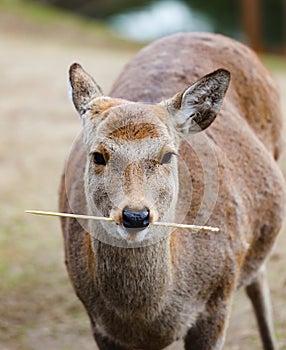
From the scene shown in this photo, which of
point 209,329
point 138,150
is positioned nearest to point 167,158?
point 138,150

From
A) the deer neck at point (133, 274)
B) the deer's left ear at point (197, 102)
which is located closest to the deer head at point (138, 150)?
the deer's left ear at point (197, 102)

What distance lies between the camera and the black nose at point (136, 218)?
352 cm

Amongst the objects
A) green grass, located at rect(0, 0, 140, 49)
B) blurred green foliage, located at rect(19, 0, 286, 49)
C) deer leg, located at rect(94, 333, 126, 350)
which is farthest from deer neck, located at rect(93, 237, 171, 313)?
blurred green foliage, located at rect(19, 0, 286, 49)

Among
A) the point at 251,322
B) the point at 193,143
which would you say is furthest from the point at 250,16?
the point at 193,143

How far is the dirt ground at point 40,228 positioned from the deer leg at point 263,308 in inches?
6.0

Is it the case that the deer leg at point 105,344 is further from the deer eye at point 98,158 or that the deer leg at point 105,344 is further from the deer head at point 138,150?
the deer eye at point 98,158

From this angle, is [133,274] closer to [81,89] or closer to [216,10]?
[81,89]

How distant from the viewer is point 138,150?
12.3 ft

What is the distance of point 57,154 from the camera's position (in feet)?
30.4

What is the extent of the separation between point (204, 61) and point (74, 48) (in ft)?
31.9

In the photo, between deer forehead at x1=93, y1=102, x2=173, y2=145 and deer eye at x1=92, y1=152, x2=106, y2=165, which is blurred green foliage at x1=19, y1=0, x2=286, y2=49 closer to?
deer forehead at x1=93, y1=102, x2=173, y2=145

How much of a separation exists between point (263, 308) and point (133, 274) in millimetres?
1904

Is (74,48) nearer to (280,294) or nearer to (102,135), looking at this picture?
(280,294)

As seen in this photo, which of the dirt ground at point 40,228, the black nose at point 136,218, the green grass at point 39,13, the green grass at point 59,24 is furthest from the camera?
the green grass at point 39,13
